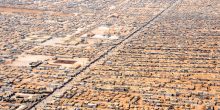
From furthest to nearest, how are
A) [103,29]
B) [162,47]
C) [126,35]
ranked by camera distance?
[103,29] → [126,35] → [162,47]

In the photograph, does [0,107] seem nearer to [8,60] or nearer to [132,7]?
[8,60]

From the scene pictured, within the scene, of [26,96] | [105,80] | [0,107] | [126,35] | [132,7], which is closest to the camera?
[0,107]

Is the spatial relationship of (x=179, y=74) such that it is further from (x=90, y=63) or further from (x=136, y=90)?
(x=90, y=63)

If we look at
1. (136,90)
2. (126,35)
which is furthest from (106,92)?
(126,35)

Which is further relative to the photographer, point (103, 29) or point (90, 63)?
point (103, 29)

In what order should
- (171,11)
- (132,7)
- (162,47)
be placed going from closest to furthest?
1. (162,47)
2. (171,11)
3. (132,7)

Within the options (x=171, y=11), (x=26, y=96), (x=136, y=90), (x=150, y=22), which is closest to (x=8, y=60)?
(x=26, y=96)

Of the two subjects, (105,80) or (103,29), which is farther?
(103,29)

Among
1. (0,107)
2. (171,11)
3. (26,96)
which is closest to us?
(0,107)
